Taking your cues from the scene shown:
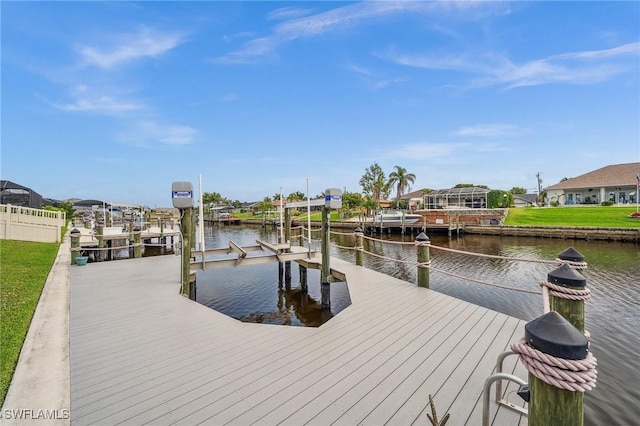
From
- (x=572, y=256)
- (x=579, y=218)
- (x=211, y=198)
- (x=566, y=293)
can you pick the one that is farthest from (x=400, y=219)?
(x=211, y=198)

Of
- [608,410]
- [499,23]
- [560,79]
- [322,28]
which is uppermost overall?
[322,28]

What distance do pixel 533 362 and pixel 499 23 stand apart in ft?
56.2

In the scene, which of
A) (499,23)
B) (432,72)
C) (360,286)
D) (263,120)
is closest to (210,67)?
(263,120)

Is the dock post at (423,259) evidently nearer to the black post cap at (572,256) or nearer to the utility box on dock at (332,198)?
the utility box on dock at (332,198)

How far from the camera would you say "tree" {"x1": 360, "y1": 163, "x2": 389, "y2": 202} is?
5789 centimetres

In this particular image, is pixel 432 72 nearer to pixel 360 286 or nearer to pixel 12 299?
pixel 360 286

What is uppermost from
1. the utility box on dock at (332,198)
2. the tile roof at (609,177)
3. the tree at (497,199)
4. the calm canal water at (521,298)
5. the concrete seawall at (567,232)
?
the tile roof at (609,177)

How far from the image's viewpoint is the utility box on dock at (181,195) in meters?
5.94

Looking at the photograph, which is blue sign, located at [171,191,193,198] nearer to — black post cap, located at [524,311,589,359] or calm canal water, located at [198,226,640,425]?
calm canal water, located at [198,226,640,425]

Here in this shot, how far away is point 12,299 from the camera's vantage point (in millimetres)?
4973

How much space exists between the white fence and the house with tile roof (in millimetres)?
51149

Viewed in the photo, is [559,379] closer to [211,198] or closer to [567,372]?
[567,372]

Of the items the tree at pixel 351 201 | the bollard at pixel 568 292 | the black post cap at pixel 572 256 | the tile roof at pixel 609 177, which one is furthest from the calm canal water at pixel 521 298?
the tree at pixel 351 201

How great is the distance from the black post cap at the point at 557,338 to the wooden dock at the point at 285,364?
1.62m
